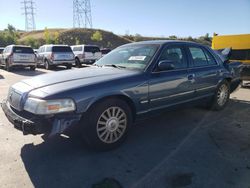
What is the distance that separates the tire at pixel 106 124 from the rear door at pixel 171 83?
0.61m

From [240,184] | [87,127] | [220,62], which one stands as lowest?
[240,184]

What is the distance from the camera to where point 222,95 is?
6383 millimetres

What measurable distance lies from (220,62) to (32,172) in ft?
15.3

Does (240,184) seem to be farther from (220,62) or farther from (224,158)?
(220,62)

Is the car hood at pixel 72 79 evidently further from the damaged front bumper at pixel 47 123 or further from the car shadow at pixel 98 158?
the car shadow at pixel 98 158

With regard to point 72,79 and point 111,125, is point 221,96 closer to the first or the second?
point 111,125

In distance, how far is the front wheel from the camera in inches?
243

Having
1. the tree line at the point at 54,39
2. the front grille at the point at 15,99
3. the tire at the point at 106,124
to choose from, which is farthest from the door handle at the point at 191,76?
the tree line at the point at 54,39

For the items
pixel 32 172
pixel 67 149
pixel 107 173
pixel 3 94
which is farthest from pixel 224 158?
pixel 3 94

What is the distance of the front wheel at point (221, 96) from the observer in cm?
618

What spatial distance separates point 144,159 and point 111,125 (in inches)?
27.3

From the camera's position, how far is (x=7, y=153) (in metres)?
3.99

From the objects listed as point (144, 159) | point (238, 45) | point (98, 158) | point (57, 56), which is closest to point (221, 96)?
point (144, 159)

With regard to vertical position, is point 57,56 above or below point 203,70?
above
